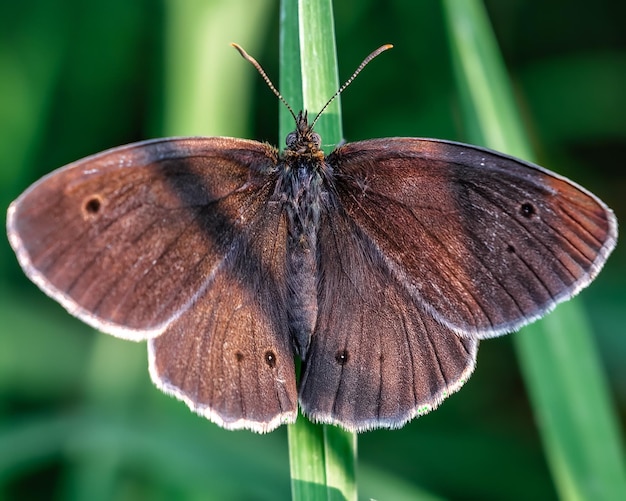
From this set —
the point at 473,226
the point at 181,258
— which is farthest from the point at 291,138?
the point at 473,226

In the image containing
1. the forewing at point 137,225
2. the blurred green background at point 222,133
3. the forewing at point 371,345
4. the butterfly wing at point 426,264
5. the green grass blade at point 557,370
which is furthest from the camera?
the blurred green background at point 222,133

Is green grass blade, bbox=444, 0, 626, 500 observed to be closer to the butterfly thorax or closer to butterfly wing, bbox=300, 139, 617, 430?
butterfly wing, bbox=300, 139, 617, 430

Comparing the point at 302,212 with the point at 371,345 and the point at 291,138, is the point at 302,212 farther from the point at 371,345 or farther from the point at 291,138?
the point at 371,345

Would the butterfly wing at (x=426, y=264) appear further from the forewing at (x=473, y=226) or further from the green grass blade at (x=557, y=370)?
the green grass blade at (x=557, y=370)

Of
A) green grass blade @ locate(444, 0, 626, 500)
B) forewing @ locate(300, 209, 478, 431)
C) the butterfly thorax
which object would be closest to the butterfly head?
the butterfly thorax

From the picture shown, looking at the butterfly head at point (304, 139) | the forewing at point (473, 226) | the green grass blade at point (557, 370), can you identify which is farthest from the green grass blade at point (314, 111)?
the green grass blade at point (557, 370)

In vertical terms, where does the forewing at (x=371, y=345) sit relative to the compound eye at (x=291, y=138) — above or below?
below

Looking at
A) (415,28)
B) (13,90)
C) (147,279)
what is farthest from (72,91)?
(147,279)
